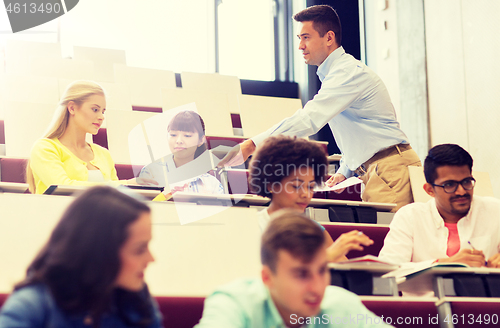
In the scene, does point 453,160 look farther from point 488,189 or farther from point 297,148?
point 488,189

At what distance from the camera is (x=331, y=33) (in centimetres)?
117

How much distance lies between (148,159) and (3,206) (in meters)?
0.80

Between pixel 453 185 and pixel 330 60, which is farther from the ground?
pixel 330 60

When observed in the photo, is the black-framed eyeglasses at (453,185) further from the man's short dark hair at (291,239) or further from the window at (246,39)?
the window at (246,39)

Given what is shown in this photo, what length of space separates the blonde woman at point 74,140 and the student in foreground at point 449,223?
0.57 meters

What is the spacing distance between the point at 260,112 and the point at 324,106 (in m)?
0.75

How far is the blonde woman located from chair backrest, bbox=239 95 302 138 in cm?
67

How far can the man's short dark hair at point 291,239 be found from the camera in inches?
16.8

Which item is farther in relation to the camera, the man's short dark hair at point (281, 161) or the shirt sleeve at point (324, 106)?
the shirt sleeve at point (324, 106)

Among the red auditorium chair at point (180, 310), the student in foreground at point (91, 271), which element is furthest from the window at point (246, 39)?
the student in foreground at point (91, 271)

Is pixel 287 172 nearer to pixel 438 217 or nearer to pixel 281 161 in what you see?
pixel 281 161

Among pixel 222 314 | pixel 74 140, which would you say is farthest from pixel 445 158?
pixel 74 140

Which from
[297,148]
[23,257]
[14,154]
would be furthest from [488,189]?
[14,154]

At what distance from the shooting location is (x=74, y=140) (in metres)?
1.12
